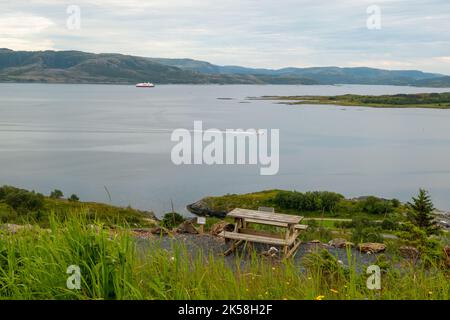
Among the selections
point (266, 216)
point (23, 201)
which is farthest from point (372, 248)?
point (23, 201)

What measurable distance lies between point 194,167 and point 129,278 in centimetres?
5110

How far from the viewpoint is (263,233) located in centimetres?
Result: 1038

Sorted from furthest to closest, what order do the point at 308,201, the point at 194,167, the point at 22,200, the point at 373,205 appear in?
the point at 194,167 < the point at 308,201 < the point at 373,205 < the point at 22,200

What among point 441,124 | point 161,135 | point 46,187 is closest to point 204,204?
point 46,187

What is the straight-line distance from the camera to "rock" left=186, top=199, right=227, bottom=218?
35.1 metres

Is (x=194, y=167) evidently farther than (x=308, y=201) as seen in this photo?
Yes

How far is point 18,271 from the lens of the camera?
3670 mm
